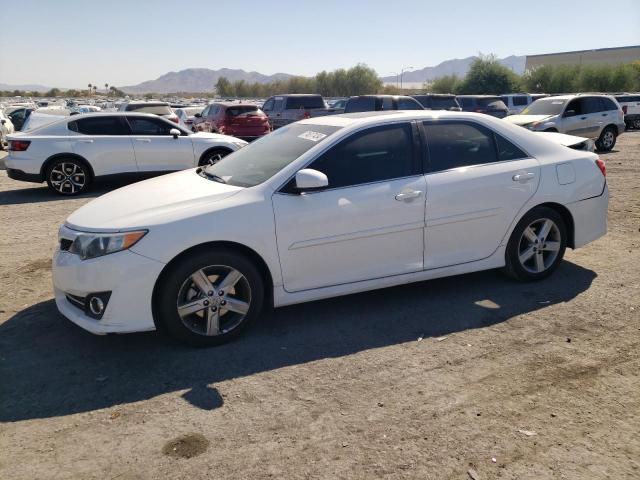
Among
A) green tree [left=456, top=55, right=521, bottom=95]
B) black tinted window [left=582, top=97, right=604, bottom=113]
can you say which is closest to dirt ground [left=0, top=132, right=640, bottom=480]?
black tinted window [left=582, top=97, right=604, bottom=113]

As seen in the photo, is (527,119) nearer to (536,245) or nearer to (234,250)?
(536,245)

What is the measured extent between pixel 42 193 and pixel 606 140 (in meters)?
15.5

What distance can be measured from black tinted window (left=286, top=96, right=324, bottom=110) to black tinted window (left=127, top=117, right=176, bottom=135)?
1069cm

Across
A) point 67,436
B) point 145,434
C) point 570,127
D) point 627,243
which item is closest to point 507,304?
point 627,243

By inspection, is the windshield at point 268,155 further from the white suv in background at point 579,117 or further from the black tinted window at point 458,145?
the white suv in background at point 579,117

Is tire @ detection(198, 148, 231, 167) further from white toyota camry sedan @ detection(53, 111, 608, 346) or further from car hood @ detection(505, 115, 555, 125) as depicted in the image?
car hood @ detection(505, 115, 555, 125)

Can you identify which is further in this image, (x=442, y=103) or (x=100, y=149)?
(x=442, y=103)

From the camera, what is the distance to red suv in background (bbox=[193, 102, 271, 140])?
1741 cm

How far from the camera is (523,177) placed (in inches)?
196

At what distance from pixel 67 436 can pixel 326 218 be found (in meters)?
2.24

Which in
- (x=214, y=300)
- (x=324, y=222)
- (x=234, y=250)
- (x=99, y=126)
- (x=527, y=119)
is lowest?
(x=214, y=300)

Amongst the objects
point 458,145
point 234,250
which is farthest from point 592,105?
point 234,250

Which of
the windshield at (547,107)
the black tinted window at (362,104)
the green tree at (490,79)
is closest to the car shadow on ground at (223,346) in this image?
the windshield at (547,107)

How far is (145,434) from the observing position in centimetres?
309
